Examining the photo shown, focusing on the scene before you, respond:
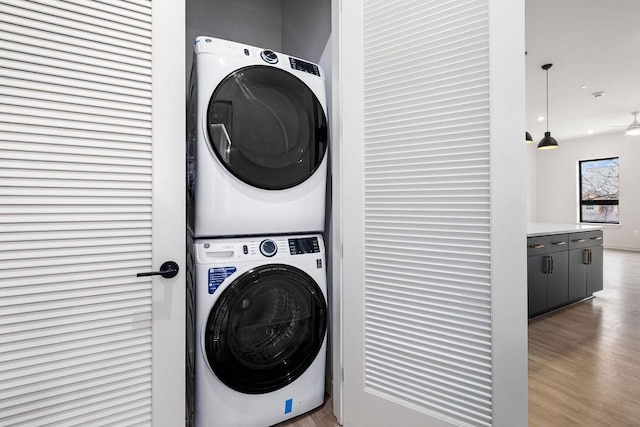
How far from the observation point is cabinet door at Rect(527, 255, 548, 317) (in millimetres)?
2779

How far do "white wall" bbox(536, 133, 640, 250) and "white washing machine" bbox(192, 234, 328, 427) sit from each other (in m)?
9.05

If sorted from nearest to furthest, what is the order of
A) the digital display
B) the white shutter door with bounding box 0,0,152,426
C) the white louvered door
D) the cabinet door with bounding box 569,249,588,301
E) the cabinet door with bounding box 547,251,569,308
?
the white shutter door with bounding box 0,0,152,426 → the white louvered door → the digital display → the cabinet door with bounding box 547,251,569,308 → the cabinet door with bounding box 569,249,588,301

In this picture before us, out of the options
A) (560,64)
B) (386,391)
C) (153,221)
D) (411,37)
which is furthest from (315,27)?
(560,64)

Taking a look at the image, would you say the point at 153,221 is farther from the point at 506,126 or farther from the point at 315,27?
the point at 315,27

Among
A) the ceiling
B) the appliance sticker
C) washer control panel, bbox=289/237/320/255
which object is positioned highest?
the ceiling

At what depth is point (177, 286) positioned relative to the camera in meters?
1.17

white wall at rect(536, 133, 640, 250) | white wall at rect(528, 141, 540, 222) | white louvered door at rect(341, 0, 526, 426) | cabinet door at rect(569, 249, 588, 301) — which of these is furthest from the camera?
white wall at rect(528, 141, 540, 222)

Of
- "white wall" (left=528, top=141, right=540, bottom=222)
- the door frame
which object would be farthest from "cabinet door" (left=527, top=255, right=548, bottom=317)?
"white wall" (left=528, top=141, right=540, bottom=222)

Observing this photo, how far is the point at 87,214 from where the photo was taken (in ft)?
3.38

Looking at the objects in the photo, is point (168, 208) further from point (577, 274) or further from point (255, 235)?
point (577, 274)

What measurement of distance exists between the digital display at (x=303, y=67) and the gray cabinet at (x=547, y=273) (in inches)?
99.2

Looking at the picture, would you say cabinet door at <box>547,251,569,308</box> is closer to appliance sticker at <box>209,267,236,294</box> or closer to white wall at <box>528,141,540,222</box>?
appliance sticker at <box>209,267,236,294</box>

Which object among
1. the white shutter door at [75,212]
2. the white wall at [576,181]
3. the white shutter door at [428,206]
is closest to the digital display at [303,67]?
the white shutter door at [428,206]

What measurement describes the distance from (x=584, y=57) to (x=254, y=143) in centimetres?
429
